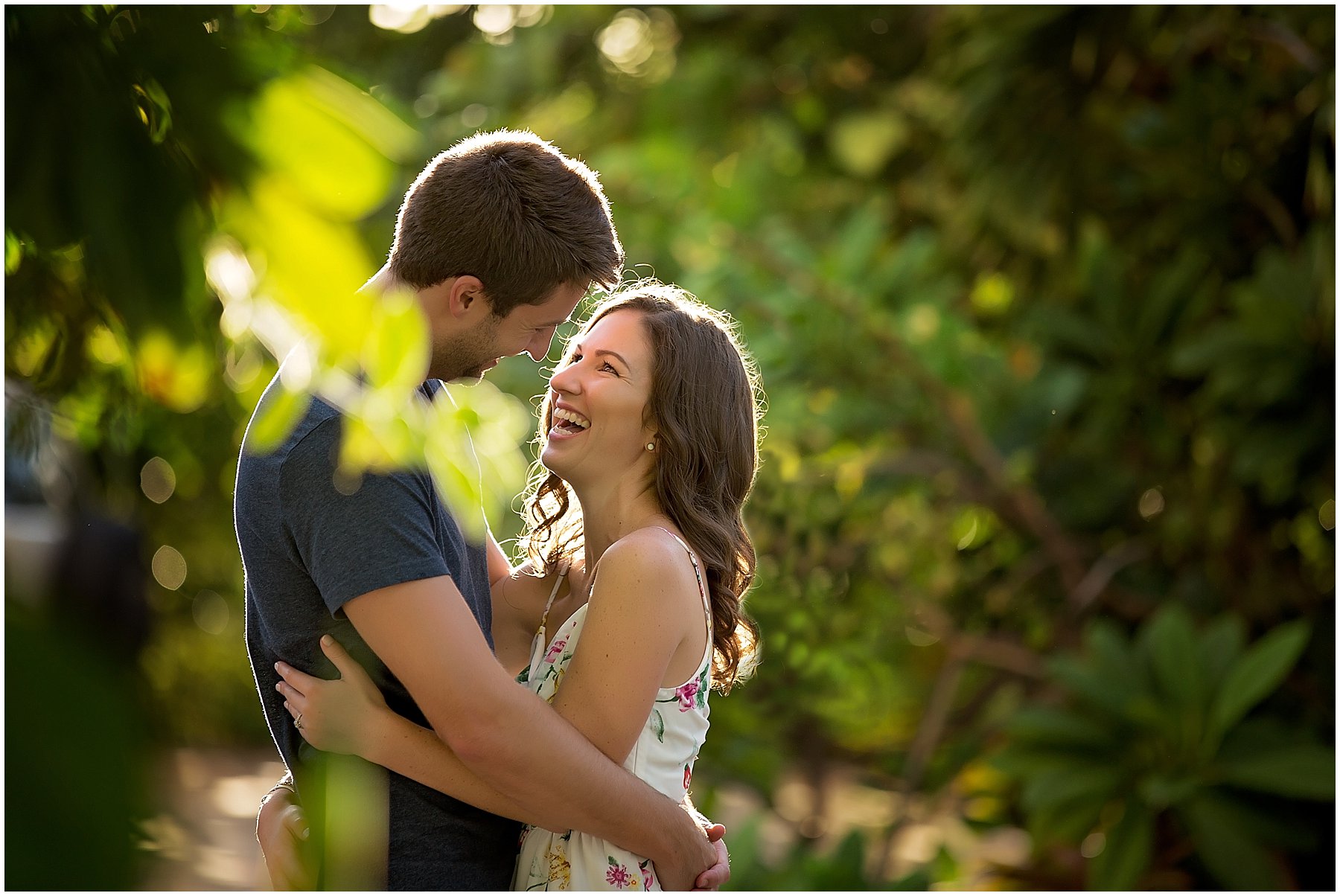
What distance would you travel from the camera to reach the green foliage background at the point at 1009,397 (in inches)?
147

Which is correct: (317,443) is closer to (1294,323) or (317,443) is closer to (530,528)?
(530,528)

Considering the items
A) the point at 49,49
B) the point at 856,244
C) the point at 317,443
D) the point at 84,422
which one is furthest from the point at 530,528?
the point at 856,244

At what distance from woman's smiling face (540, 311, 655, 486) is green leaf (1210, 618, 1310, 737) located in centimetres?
283

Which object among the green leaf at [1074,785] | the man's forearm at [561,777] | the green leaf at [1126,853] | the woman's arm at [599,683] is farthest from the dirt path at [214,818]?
the green leaf at [1126,853]

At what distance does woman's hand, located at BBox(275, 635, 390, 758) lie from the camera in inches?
47.4

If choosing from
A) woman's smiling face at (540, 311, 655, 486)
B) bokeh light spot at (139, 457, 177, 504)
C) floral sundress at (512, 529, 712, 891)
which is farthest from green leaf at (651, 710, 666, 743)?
bokeh light spot at (139, 457, 177, 504)

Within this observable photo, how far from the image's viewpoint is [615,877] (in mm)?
1389

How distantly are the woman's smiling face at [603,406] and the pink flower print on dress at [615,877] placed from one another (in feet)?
1.51

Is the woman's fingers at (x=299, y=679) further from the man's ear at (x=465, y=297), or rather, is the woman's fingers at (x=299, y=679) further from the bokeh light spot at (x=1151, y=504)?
the bokeh light spot at (x=1151, y=504)

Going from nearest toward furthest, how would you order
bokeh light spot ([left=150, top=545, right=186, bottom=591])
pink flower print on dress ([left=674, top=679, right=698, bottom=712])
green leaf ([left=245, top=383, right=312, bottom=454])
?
green leaf ([left=245, top=383, right=312, bottom=454]), pink flower print on dress ([left=674, top=679, right=698, bottom=712]), bokeh light spot ([left=150, top=545, right=186, bottom=591])

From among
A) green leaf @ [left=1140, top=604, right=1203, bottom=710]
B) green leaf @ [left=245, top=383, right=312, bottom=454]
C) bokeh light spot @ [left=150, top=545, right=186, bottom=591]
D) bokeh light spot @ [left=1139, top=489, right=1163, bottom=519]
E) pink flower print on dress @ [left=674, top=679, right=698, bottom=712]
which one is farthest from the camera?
bokeh light spot @ [left=1139, top=489, right=1163, bottom=519]

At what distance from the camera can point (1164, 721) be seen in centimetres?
374

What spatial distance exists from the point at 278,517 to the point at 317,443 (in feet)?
0.36

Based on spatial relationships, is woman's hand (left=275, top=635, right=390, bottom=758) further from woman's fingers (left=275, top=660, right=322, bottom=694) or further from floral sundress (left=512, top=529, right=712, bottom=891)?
floral sundress (left=512, top=529, right=712, bottom=891)
